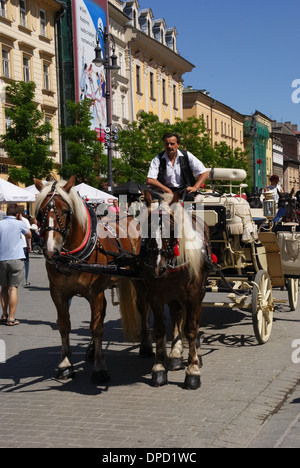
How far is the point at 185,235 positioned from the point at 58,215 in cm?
118

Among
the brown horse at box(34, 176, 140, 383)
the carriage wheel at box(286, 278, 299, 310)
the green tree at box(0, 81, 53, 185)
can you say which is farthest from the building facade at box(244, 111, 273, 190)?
the brown horse at box(34, 176, 140, 383)

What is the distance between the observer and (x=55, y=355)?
7.73m

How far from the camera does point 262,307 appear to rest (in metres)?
8.00

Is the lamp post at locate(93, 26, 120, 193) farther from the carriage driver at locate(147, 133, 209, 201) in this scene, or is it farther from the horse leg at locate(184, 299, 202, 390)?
the horse leg at locate(184, 299, 202, 390)

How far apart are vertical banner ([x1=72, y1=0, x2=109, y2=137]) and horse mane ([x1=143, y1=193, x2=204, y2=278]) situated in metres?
31.3

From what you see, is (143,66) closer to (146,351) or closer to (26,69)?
(26,69)

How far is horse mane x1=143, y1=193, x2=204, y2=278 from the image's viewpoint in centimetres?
573

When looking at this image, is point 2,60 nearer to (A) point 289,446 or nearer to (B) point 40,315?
(B) point 40,315

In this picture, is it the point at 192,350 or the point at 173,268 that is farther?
the point at 192,350

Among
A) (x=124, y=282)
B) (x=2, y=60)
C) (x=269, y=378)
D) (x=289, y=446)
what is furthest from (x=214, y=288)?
(x=2, y=60)

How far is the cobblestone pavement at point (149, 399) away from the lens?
4684 mm

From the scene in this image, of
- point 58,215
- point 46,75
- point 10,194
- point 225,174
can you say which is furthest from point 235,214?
point 46,75

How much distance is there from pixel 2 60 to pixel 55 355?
87.7 ft
